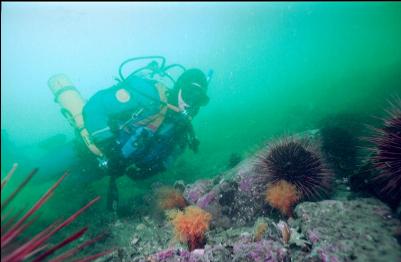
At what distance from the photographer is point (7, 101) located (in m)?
111

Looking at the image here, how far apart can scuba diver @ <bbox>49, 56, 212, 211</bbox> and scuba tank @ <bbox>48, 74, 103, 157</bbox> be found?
0.12 metres

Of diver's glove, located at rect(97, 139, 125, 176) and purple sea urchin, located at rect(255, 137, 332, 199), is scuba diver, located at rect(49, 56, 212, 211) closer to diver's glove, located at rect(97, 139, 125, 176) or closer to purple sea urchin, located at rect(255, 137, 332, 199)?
diver's glove, located at rect(97, 139, 125, 176)

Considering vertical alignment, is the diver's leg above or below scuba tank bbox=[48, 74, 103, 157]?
below

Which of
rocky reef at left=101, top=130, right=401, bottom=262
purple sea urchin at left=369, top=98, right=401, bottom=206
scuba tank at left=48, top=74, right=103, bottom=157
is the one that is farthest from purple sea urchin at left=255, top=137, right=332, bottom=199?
scuba tank at left=48, top=74, right=103, bottom=157

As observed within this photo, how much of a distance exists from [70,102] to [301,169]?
27.3 feet

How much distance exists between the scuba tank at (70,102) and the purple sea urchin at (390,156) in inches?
280

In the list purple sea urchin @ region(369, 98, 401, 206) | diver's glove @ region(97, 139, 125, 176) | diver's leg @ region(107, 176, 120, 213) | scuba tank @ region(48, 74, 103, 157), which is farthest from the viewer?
scuba tank @ region(48, 74, 103, 157)

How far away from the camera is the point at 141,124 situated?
25.8 ft

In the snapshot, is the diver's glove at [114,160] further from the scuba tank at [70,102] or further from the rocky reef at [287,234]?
the rocky reef at [287,234]

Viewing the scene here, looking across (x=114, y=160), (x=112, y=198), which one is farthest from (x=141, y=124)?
(x=112, y=198)

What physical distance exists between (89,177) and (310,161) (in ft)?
26.0

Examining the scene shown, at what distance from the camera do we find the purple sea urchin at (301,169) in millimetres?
4531

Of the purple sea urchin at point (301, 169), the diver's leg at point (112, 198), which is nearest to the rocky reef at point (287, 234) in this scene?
the purple sea urchin at point (301, 169)

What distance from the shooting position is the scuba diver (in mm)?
7766
